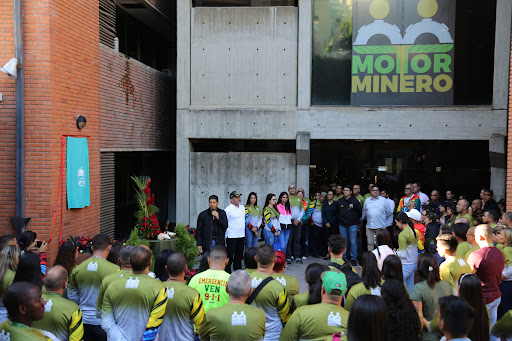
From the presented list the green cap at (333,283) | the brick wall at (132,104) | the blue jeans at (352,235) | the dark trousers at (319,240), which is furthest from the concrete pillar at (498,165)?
the green cap at (333,283)

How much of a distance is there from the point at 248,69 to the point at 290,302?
10.3 meters

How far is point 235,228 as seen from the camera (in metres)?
11.0

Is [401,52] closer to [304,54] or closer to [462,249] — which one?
[304,54]

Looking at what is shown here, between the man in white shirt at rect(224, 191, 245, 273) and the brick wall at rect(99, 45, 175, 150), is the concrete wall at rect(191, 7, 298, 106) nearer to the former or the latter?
the brick wall at rect(99, 45, 175, 150)

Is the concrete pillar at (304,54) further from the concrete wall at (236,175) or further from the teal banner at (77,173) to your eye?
the teal banner at (77,173)

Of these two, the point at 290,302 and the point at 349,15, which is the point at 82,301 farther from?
the point at 349,15

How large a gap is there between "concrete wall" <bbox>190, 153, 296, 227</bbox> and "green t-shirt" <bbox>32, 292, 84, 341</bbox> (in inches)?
403

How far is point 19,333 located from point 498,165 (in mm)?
13088

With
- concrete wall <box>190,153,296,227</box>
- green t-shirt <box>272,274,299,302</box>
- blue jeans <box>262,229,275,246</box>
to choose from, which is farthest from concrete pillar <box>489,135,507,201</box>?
green t-shirt <box>272,274,299,302</box>

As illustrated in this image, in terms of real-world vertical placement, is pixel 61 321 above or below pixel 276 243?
above

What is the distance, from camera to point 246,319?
4.29 m

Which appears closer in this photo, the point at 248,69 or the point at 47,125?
the point at 47,125

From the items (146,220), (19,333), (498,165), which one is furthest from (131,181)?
(19,333)

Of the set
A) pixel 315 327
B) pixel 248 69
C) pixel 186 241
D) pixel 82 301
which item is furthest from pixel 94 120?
pixel 315 327
